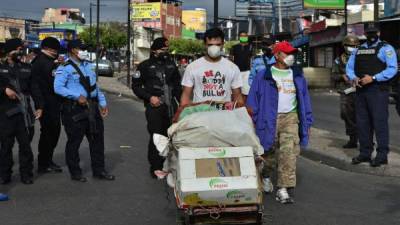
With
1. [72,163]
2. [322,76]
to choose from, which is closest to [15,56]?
[72,163]

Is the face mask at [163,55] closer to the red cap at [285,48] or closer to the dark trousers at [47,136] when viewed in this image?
the dark trousers at [47,136]

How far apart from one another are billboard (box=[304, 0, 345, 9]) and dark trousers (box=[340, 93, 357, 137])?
24977 mm

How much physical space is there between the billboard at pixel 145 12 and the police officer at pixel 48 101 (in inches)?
3245

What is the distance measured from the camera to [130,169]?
9195 mm

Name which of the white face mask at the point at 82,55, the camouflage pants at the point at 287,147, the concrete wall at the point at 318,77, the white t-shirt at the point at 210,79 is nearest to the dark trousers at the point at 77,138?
the white face mask at the point at 82,55

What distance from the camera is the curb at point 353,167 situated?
8.85m

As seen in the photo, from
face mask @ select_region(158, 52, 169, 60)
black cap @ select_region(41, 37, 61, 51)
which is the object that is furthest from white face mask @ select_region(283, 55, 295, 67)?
black cap @ select_region(41, 37, 61, 51)

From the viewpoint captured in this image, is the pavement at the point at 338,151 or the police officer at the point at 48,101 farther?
the pavement at the point at 338,151

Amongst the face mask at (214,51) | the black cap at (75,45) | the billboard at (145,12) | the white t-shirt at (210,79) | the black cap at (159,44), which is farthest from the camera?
the billboard at (145,12)

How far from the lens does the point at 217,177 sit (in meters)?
5.40

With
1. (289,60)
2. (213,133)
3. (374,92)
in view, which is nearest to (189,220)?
(213,133)

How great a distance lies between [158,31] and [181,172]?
343 ft

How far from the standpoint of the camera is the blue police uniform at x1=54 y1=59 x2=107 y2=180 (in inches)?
318

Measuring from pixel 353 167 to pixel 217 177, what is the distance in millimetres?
4344
